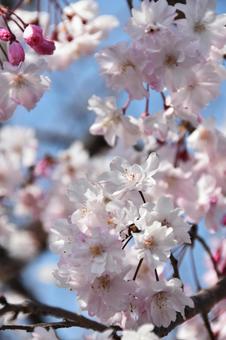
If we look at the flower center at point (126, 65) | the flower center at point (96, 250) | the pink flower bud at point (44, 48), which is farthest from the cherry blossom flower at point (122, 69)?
the flower center at point (96, 250)

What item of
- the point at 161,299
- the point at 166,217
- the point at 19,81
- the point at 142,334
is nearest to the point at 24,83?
the point at 19,81

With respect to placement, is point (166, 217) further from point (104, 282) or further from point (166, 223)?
point (104, 282)

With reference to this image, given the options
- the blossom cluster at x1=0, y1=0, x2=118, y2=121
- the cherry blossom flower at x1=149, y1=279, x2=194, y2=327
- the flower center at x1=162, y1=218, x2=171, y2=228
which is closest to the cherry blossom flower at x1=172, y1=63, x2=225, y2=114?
the blossom cluster at x1=0, y1=0, x2=118, y2=121

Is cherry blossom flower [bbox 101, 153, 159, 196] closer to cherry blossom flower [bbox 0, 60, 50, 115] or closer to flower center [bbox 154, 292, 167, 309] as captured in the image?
A: flower center [bbox 154, 292, 167, 309]

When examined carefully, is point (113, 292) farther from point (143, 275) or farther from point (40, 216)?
point (40, 216)

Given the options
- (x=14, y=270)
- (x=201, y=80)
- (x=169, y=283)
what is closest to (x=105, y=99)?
(x=201, y=80)

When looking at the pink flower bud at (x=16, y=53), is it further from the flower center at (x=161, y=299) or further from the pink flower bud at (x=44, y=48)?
the flower center at (x=161, y=299)
